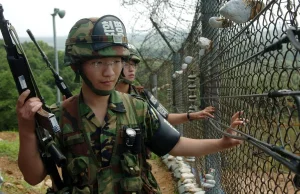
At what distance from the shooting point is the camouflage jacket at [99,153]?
7.30ft

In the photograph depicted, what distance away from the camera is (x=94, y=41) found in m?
→ 2.28

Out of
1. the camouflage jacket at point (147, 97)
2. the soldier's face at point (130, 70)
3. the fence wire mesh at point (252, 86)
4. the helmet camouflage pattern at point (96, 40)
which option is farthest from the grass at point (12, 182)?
the helmet camouflage pattern at point (96, 40)

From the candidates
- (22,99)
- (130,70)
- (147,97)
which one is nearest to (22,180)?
(147,97)

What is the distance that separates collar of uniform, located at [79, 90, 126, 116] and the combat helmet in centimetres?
8

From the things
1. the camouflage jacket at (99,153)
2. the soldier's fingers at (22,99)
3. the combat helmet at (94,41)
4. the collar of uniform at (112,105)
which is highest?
the combat helmet at (94,41)

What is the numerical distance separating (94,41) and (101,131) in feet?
1.51

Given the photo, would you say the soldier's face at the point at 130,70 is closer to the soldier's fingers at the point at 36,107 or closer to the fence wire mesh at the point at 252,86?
the fence wire mesh at the point at 252,86

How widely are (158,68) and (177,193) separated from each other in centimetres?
529

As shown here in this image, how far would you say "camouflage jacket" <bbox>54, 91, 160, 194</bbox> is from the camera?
7.30 ft

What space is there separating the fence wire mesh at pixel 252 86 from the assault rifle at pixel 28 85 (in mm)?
935

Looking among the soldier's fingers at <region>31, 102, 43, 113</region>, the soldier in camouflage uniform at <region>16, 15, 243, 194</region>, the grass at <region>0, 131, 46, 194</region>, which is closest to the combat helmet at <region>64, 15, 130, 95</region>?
the soldier in camouflage uniform at <region>16, 15, 243, 194</region>

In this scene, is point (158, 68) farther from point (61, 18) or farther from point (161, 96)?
point (61, 18)

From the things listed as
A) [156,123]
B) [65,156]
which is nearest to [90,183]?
[65,156]

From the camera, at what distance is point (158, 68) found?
1127 centimetres
